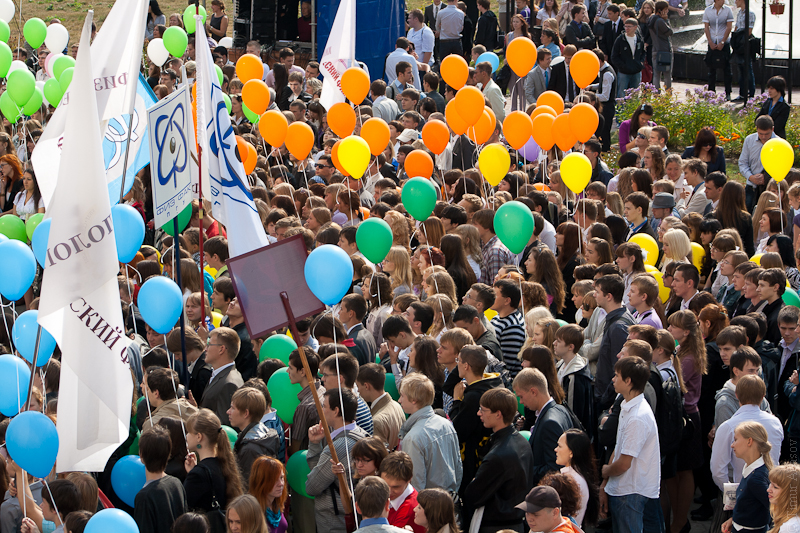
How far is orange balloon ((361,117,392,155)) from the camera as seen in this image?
32.1 ft

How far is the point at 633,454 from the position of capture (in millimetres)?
5633

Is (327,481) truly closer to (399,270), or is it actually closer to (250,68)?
(399,270)

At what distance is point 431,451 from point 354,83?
23.0ft

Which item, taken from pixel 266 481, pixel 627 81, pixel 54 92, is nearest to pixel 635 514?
pixel 266 481

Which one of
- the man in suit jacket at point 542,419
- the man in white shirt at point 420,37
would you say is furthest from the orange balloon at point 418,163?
the man in white shirt at point 420,37

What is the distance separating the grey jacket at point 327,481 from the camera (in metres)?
5.37

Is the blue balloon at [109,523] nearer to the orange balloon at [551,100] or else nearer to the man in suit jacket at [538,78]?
the orange balloon at [551,100]

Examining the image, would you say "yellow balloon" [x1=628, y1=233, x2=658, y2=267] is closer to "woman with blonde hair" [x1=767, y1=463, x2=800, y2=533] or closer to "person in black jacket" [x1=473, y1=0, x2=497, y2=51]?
"woman with blonde hair" [x1=767, y1=463, x2=800, y2=533]

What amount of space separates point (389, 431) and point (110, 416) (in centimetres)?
164

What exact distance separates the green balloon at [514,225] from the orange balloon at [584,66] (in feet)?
13.0

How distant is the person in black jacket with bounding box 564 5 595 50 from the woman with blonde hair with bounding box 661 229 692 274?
32.0 feet

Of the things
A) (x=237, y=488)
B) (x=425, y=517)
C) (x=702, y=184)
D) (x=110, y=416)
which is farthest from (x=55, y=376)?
(x=702, y=184)

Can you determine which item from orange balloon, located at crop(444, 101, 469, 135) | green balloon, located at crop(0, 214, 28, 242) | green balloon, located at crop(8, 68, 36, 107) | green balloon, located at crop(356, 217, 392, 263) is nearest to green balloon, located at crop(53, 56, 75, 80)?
green balloon, located at crop(8, 68, 36, 107)

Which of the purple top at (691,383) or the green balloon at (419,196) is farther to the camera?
the green balloon at (419,196)
